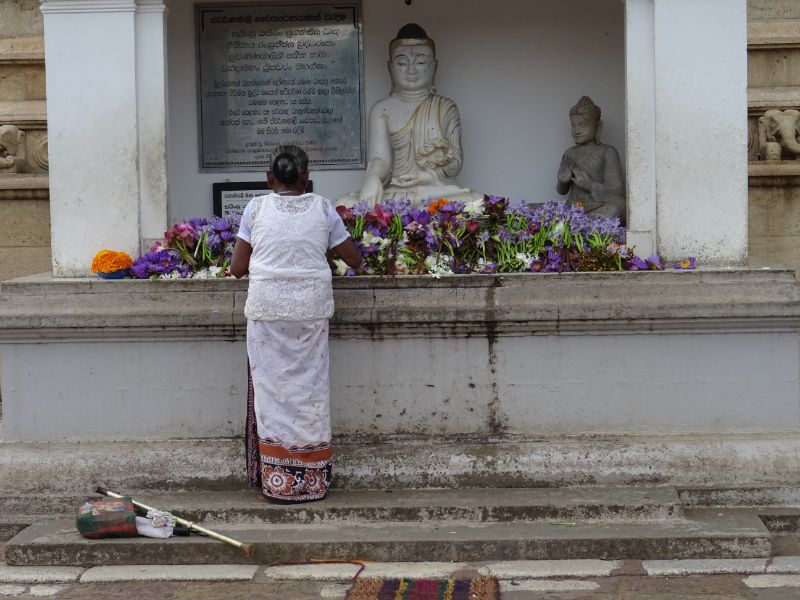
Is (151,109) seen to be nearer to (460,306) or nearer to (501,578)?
(460,306)

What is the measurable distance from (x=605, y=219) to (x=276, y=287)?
2.21 metres

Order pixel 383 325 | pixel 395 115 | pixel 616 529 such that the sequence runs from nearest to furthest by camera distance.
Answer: pixel 616 529
pixel 383 325
pixel 395 115

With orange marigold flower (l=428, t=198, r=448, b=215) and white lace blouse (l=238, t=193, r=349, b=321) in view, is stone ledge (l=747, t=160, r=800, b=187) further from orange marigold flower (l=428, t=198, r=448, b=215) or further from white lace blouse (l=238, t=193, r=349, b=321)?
white lace blouse (l=238, t=193, r=349, b=321)

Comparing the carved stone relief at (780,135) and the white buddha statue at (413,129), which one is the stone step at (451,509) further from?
the carved stone relief at (780,135)

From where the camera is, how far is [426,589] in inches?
234

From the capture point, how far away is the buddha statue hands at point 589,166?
8.85 m

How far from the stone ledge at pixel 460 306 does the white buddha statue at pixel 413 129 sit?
6.12ft

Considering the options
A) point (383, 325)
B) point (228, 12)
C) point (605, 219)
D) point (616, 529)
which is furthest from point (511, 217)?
point (228, 12)

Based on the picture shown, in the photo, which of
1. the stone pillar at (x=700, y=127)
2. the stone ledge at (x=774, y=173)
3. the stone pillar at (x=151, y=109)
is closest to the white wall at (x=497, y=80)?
the stone ledge at (x=774, y=173)

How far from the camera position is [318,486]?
6.80 m

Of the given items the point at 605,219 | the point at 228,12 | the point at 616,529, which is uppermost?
the point at 228,12

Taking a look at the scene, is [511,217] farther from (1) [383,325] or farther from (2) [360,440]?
(2) [360,440]

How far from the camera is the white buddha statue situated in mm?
9016

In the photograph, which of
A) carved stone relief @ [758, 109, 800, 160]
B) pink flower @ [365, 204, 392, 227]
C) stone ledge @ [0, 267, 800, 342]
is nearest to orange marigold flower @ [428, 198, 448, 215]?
pink flower @ [365, 204, 392, 227]
